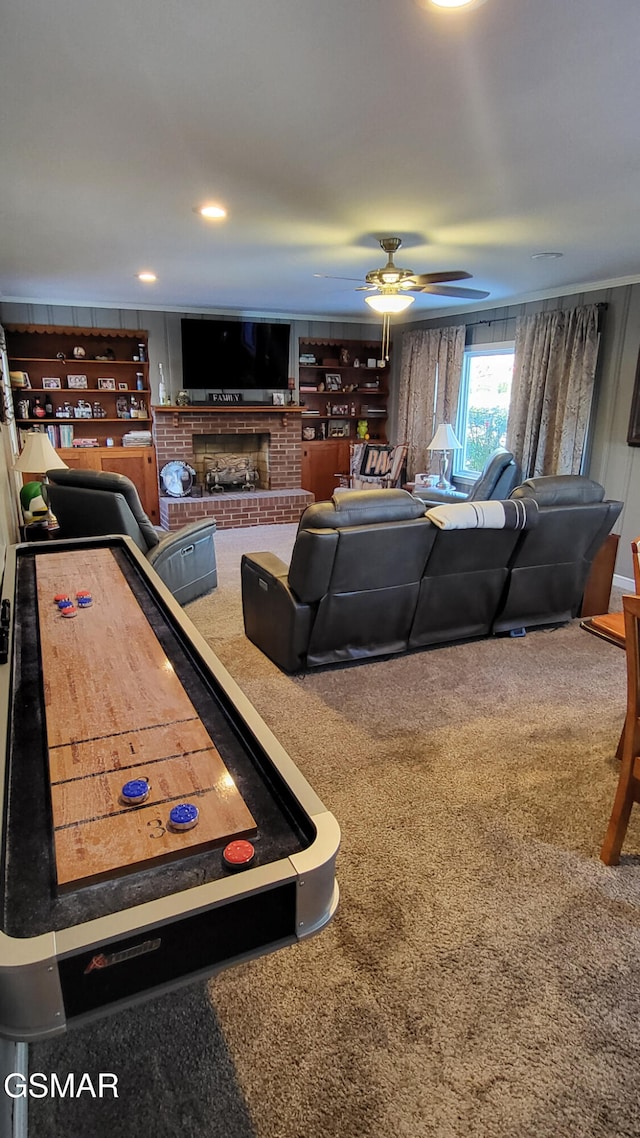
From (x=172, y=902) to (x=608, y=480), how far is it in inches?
212

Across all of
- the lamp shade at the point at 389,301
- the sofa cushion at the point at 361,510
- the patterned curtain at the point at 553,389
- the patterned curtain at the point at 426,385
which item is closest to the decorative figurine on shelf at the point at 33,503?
the sofa cushion at the point at 361,510

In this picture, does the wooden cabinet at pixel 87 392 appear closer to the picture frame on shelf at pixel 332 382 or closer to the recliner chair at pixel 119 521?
the picture frame on shelf at pixel 332 382

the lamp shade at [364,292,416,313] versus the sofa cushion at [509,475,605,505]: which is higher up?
the lamp shade at [364,292,416,313]

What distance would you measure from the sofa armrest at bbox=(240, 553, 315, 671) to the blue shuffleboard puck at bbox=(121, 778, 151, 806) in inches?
83.9

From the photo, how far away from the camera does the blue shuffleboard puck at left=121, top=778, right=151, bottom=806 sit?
1004 millimetres

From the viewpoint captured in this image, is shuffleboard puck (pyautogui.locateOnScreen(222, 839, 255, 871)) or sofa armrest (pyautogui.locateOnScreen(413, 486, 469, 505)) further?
sofa armrest (pyautogui.locateOnScreen(413, 486, 469, 505))

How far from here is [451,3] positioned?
1.47m

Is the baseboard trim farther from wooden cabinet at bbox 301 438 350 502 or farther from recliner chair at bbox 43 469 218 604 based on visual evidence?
wooden cabinet at bbox 301 438 350 502

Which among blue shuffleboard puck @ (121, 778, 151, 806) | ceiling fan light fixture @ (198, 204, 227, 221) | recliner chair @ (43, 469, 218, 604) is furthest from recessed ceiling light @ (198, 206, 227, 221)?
blue shuffleboard puck @ (121, 778, 151, 806)

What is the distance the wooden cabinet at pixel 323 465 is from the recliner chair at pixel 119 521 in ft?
13.1

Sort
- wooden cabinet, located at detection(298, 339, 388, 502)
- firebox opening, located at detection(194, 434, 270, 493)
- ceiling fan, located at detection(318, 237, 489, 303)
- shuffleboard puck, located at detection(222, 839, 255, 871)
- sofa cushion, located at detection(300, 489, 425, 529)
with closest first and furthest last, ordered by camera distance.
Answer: shuffleboard puck, located at detection(222, 839, 255, 871) < sofa cushion, located at detection(300, 489, 425, 529) < ceiling fan, located at detection(318, 237, 489, 303) < firebox opening, located at detection(194, 434, 270, 493) < wooden cabinet, located at detection(298, 339, 388, 502)

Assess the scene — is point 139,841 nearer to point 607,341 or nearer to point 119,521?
point 119,521

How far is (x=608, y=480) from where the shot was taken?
17.4ft

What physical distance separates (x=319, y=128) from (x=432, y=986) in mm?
2755
